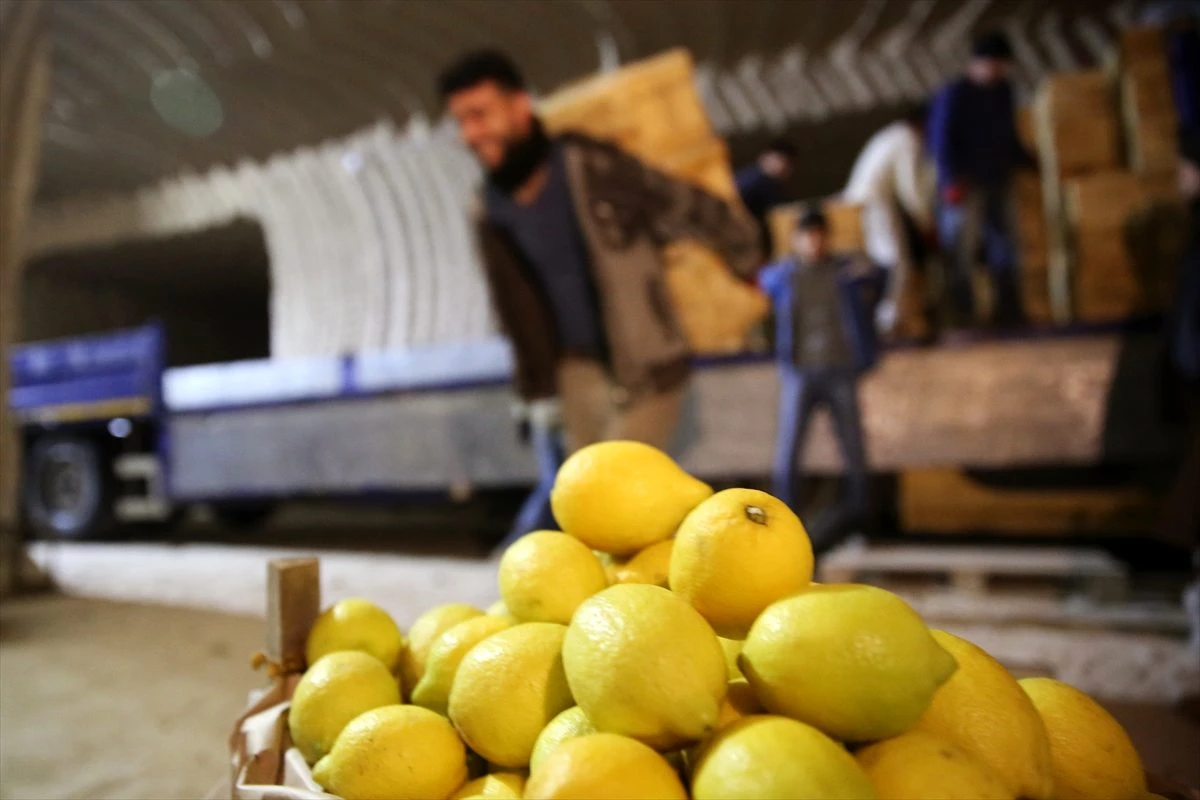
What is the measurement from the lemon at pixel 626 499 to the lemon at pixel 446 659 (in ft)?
0.73

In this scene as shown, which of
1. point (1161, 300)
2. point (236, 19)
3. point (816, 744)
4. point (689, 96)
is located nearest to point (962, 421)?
point (1161, 300)

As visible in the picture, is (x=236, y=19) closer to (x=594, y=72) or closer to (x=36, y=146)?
(x=36, y=146)

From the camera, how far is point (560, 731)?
2.90 ft

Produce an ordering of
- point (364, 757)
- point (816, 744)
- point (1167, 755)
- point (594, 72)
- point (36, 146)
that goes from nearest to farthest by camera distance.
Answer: point (816, 744)
point (364, 757)
point (1167, 755)
point (36, 146)
point (594, 72)

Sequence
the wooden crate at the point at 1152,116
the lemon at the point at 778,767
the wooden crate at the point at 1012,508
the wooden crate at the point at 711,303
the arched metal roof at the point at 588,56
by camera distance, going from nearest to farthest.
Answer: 1. the lemon at the point at 778,767
2. the wooden crate at the point at 1152,116
3. the wooden crate at the point at 1012,508
4. the wooden crate at the point at 711,303
5. the arched metal roof at the point at 588,56

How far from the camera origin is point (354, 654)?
122 centimetres

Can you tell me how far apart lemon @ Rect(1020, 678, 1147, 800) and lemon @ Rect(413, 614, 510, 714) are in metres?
0.82

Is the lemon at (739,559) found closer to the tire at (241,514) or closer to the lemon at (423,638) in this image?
the lemon at (423,638)

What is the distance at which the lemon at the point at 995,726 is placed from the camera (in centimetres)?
82

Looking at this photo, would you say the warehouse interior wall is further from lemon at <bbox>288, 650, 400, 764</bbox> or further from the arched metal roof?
lemon at <bbox>288, 650, 400, 764</bbox>

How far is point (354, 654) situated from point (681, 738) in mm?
681

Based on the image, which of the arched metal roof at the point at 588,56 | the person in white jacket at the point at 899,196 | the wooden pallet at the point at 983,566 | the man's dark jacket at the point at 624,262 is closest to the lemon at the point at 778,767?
the man's dark jacket at the point at 624,262

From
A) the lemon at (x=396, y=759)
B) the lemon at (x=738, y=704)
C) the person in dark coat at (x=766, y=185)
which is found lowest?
the lemon at (x=396, y=759)

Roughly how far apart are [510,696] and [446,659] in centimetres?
24
